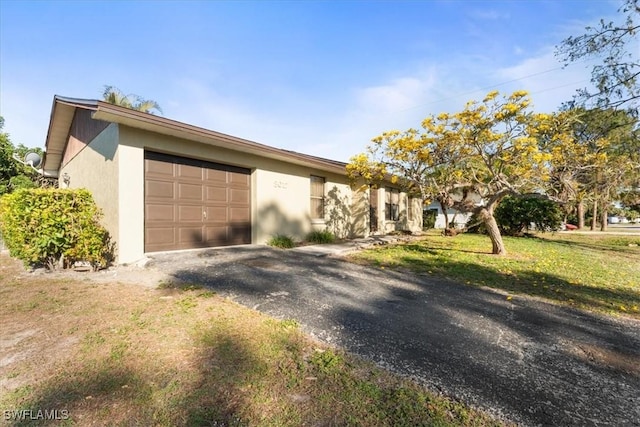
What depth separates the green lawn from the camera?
5152mm

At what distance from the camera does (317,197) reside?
11805 millimetres

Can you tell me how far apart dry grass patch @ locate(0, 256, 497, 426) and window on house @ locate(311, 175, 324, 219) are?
310 inches

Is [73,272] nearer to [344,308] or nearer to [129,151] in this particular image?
[129,151]

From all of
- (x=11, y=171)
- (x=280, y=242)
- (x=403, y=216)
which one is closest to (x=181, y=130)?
(x=280, y=242)

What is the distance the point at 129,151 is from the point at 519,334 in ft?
24.7

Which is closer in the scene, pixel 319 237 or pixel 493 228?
pixel 493 228

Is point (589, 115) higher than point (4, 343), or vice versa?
point (589, 115)

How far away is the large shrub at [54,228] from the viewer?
5676mm

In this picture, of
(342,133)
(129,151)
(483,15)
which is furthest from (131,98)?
(483,15)

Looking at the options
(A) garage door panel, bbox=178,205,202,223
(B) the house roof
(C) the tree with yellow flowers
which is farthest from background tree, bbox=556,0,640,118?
(A) garage door panel, bbox=178,205,202,223

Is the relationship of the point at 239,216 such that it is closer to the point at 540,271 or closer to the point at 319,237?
the point at 319,237

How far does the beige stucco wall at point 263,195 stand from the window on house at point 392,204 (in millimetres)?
1973

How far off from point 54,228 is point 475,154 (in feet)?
32.1

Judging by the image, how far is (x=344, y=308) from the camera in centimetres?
417
